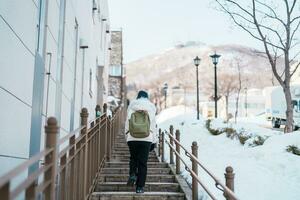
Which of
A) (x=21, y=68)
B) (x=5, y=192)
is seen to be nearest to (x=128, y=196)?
(x=21, y=68)

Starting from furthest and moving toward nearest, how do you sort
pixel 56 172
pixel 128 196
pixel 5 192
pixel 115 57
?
pixel 115 57 < pixel 128 196 < pixel 56 172 < pixel 5 192

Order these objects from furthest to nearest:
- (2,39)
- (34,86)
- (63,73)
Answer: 1. (63,73)
2. (34,86)
3. (2,39)

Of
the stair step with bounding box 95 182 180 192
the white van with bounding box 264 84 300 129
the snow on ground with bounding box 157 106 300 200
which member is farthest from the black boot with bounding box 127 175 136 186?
the white van with bounding box 264 84 300 129

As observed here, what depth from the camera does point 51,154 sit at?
2.82 metres

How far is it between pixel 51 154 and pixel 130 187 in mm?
3363

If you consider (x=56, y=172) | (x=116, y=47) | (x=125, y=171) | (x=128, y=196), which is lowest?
(x=128, y=196)

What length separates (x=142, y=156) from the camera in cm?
561

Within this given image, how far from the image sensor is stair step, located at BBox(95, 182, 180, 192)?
605 centimetres

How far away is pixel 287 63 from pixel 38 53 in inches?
369

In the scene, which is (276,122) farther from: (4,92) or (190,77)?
(190,77)

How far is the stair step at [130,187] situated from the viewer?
6047 millimetres

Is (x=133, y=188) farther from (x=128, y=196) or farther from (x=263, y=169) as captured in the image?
(x=263, y=169)

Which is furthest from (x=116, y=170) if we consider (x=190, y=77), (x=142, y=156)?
(x=190, y=77)

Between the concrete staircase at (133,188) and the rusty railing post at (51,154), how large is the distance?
2.70 metres
